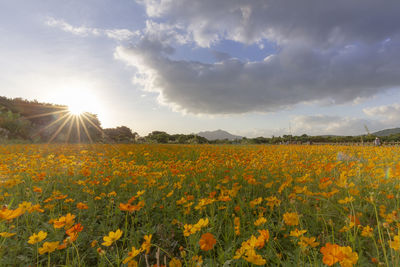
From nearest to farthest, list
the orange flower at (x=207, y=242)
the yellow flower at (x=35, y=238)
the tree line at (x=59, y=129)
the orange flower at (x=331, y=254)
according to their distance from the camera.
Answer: the orange flower at (x=331, y=254) → the orange flower at (x=207, y=242) → the yellow flower at (x=35, y=238) → the tree line at (x=59, y=129)

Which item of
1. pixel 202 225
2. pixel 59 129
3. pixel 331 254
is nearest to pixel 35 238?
pixel 202 225

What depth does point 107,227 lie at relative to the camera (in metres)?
2.22

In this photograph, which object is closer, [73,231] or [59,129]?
[73,231]

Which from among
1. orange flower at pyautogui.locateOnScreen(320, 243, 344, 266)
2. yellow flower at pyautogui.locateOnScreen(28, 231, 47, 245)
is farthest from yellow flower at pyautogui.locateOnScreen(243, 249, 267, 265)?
yellow flower at pyautogui.locateOnScreen(28, 231, 47, 245)

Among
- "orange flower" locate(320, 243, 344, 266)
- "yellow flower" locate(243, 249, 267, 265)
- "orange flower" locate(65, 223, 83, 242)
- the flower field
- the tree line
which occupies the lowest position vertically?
the flower field

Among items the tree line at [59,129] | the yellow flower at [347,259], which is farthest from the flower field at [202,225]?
the tree line at [59,129]

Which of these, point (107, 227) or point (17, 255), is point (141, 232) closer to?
point (107, 227)

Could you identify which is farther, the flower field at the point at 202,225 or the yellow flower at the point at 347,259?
the flower field at the point at 202,225

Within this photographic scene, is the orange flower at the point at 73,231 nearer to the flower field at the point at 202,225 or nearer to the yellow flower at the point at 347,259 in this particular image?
the flower field at the point at 202,225

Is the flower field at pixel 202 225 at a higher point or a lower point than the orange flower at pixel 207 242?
lower

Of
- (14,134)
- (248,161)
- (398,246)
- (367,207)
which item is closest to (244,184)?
(248,161)

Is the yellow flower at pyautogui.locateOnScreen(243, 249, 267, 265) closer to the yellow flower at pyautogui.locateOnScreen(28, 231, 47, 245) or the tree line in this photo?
the yellow flower at pyautogui.locateOnScreen(28, 231, 47, 245)

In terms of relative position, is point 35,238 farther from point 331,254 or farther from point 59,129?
point 59,129

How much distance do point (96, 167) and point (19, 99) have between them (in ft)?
76.6
